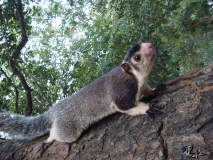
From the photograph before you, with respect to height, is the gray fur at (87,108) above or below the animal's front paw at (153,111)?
above

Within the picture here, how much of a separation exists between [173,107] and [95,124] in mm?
968

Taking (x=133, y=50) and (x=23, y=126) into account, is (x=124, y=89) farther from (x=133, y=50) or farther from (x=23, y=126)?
(x=23, y=126)

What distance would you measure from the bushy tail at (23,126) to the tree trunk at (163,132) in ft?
1.28

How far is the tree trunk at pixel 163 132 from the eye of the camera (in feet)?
Result: 6.90

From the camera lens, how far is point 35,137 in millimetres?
3223

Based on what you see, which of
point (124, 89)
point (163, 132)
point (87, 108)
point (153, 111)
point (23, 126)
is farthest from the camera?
point (23, 126)

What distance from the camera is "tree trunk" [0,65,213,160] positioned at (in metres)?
2.10

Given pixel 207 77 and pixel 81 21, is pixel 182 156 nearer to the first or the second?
pixel 207 77

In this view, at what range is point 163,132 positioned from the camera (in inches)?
89.0

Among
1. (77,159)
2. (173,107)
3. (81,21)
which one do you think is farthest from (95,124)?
(81,21)

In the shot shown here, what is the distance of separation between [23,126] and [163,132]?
186 centimetres

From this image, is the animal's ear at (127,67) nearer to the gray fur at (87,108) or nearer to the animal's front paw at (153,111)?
the gray fur at (87,108)

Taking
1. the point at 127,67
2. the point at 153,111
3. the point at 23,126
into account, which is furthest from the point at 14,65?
the point at 153,111

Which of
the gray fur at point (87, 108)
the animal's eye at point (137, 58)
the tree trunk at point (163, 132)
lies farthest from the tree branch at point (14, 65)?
the animal's eye at point (137, 58)
